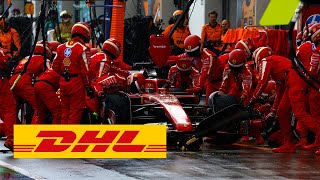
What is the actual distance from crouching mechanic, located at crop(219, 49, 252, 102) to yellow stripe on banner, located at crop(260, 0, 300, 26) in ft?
34.3

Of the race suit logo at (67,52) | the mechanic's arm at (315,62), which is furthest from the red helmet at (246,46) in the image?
the race suit logo at (67,52)

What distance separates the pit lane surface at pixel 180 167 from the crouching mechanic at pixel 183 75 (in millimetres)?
3589

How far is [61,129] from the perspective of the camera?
15719mm

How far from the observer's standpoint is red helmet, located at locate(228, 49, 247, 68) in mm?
18125

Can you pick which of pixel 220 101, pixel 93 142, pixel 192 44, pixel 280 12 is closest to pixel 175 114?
pixel 220 101

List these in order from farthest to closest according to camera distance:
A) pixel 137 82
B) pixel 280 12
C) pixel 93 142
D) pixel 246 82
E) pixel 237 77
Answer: pixel 237 77
pixel 246 82
pixel 137 82
pixel 93 142
pixel 280 12

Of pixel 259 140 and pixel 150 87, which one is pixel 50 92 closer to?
pixel 150 87

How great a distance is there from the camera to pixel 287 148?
1655 centimetres

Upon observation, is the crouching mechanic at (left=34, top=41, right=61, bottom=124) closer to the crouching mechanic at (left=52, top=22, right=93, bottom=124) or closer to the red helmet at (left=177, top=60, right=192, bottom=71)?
the crouching mechanic at (left=52, top=22, right=93, bottom=124)

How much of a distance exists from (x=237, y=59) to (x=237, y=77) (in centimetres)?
52

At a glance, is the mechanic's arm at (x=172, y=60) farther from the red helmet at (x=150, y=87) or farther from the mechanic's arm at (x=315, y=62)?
the mechanic's arm at (x=315, y=62)

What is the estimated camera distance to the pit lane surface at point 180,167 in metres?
12.6

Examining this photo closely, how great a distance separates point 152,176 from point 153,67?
7184 millimetres

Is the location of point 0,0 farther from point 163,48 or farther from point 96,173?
point 96,173
